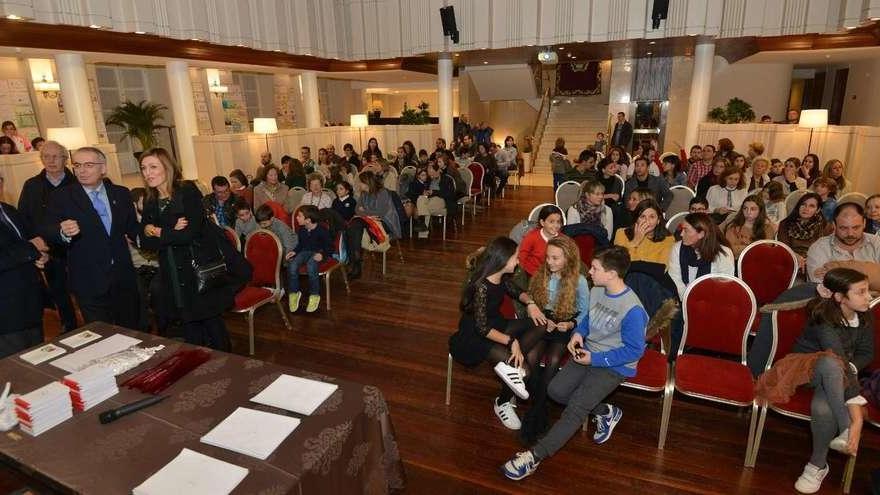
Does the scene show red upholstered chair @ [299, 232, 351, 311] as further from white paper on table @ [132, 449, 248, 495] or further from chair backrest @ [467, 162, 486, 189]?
chair backrest @ [467, 162, 486, 189]

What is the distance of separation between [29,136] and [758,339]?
46.4ft

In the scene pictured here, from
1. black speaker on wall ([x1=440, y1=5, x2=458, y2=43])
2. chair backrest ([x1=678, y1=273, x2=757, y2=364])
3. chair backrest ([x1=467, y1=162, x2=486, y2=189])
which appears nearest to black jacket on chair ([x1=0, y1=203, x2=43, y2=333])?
chair backrest ([x1=678, y1=273, x2=757, y2=364])

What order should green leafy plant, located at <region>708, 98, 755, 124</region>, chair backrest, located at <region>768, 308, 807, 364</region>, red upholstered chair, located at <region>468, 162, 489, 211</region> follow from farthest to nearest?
1. green leafy plant, located at <region>708, 98, 755, 124</region>
2. red upholstered chair, located at <region>468, 162, 489, 211</region>
3. chair backrest, located at <region>768, 308, 807, 364</region>

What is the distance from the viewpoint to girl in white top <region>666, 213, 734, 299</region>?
3461mm

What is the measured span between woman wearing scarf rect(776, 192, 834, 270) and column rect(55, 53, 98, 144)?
10106 mm

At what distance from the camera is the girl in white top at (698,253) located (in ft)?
11.4

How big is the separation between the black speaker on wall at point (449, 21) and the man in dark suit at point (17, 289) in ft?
33.2

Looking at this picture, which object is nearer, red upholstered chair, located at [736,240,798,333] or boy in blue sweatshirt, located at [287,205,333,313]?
red upholstered chair, located at [736,240,798,333]

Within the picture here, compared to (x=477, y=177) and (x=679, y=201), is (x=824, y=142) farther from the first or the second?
(x=477, y=177)

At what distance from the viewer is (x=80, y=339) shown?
103 inches

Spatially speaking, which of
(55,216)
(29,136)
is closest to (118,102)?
(29,136)

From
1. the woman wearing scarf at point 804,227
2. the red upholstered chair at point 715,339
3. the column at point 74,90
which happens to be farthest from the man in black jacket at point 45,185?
the woman wearing scarf at point 804,227

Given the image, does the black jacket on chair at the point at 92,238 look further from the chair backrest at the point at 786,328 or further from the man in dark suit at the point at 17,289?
the chair backrest at the point at 786,328

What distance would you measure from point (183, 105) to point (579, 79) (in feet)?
49.0
